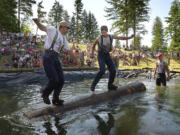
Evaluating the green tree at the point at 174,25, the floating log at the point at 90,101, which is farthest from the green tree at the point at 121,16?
the floating log at the point at 90,101

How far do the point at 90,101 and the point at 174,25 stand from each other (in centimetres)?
4145

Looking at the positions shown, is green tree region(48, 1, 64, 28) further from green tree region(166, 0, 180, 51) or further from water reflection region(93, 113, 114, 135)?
water reflection region(93, 113, 114, 135)

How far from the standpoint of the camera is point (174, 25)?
134 feet

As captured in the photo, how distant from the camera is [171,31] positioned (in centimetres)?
4088

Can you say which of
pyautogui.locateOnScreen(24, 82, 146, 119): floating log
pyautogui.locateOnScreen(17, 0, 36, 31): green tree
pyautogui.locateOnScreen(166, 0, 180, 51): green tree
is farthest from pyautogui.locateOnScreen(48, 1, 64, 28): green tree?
pyautogui.locateOnScreen(24, 82, 146, 119): floating log

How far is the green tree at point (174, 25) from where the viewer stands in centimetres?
3978

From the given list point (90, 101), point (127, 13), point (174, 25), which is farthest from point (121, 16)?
point (90, 101)

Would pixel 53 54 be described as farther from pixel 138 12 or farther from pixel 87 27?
pixel 87 27

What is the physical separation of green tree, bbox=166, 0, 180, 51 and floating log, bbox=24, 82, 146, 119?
35489 millimetres

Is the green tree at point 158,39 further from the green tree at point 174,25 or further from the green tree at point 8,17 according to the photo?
the green tree at point 8,17

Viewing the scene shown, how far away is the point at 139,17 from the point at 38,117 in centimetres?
3613

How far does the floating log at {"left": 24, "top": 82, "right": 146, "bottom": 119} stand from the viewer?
4465 millimetres

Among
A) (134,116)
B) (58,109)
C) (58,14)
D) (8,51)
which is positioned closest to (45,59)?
(58,109)

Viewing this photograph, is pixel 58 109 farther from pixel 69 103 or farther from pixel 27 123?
pixel 27 123
